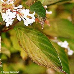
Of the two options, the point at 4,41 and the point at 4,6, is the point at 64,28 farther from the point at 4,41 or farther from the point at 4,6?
the point at 4,6

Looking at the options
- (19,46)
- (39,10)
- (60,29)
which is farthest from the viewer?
(60,29)

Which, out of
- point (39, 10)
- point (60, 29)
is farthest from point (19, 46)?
point (39, 10)

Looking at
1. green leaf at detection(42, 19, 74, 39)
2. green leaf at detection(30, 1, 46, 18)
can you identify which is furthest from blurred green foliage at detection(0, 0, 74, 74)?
green leaf at detection(30, 1, 46, 18)

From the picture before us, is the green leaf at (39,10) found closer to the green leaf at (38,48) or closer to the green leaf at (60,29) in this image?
the green leaf at (38,48)

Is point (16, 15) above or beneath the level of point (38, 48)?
above

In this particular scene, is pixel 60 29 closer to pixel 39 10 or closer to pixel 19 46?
pixel 19 46

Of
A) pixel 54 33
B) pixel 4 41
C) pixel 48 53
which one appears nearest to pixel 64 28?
pixel 54 33

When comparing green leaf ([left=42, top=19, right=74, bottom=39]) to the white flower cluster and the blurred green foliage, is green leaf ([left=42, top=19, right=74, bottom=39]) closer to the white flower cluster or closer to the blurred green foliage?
the blurred green foliage

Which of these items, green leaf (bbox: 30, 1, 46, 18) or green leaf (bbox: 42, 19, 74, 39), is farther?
green leaf (bbox: 42, 19, 74, 39)
